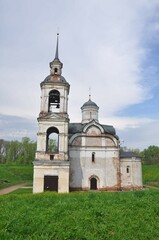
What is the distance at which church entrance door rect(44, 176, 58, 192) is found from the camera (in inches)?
830

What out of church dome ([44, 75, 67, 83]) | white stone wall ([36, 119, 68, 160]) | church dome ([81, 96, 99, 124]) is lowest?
white stone wall ([36, 119, 68, 160])

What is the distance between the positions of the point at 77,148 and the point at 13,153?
48.8m

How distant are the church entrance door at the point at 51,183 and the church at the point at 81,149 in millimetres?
1755

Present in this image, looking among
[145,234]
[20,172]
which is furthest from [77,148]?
[20,172]

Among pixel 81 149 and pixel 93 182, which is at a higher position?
pixel 81 149

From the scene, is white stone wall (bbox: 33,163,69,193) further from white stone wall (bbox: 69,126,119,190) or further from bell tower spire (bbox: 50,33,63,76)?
bell tower spire (bbox: 50,33,63,76)

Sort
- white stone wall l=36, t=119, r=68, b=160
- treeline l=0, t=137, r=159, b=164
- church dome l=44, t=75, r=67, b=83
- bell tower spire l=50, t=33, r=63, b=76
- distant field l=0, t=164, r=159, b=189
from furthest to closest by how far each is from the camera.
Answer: treeline l=0, t=137, r=159, b=164
distant field l=0, t=164, r=159, b=189
bell tower spire l=50, t=33, r=63, b=76
church dome l=44, t=75, r=67, b=83
white stone wall l=36, t=119, r=68, b=160

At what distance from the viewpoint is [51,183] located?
21188 mm

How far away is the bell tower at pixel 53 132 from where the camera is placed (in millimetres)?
21141

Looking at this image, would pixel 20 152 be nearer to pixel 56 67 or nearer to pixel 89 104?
pixel 89 104

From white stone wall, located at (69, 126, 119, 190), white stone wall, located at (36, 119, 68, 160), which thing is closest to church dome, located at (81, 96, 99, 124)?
white stone wall, located at (69, 126, 119, 190)

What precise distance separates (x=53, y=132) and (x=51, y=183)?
581cm

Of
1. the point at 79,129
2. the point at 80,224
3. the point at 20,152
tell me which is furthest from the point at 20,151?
the point at 80,224

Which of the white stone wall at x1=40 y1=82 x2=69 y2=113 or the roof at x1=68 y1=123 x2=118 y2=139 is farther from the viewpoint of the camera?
the roof at x1=68 y1=123 x2=118 y2=139
